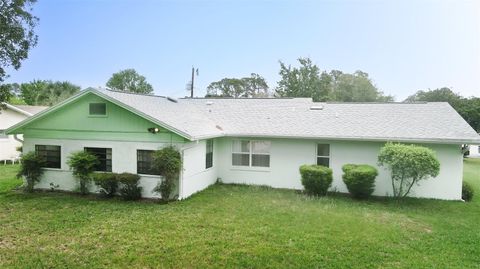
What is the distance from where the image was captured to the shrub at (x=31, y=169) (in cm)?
1145

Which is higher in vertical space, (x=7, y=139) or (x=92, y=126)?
(x=92, y=126)

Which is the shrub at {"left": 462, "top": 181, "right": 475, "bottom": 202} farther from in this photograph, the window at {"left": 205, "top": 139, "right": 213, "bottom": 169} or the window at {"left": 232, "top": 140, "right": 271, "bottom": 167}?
the window at {"left": 205, "top": 139, "right": 213, "bottom": 169}

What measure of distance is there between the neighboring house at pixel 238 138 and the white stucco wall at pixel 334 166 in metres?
0.04

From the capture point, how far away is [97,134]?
11391 mm

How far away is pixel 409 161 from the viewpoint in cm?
1012

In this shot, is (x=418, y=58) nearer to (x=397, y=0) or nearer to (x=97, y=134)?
(x=397, y=0)

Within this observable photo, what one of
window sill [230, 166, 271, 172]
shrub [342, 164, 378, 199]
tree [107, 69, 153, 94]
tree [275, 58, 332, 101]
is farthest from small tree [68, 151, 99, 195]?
tree [107, 69, 153, 94]

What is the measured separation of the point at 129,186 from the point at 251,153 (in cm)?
532

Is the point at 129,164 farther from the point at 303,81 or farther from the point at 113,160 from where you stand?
the point at 303,81

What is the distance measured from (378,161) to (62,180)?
12.2 m

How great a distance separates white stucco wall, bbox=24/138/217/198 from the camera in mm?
10852

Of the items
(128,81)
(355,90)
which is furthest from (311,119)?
(128,81)

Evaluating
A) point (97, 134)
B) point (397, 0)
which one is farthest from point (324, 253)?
point (397, 0)

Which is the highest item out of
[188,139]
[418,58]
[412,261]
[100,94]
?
[418,58]
